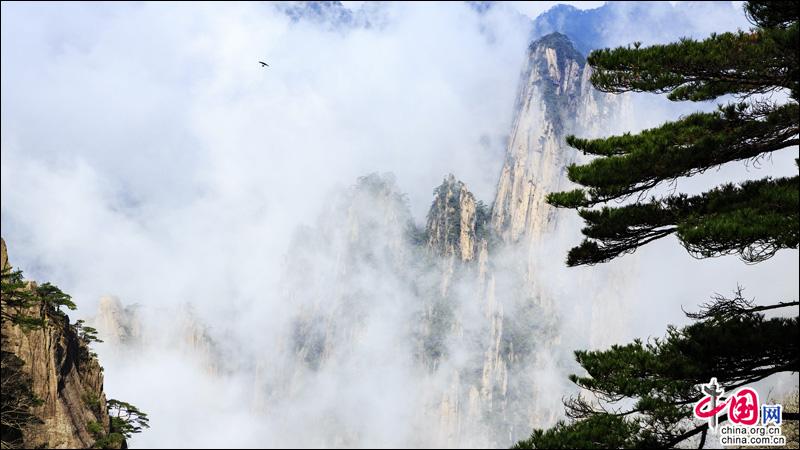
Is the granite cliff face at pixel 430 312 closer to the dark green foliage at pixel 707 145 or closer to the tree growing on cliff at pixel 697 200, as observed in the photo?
the tree growing on cliff at pixel 697 200

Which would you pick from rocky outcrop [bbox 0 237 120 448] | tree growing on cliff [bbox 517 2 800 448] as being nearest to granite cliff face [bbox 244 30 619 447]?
rocky outcrop [bbox 0 237 120 448]

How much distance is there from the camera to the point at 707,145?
1119 centimetres

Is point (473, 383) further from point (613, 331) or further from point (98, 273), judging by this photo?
point (98, 273)

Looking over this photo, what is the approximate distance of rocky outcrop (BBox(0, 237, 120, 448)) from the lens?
2942cm

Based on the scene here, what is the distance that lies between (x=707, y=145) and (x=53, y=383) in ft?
101

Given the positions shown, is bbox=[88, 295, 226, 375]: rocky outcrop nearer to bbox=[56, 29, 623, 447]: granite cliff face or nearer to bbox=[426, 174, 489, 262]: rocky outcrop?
bbox=[56, 29, 623, 447]: granite cliff face

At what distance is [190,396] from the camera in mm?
138625

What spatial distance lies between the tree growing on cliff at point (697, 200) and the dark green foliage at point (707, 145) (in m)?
0.02

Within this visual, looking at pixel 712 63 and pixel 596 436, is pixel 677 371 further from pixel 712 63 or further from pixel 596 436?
pixel 712 63

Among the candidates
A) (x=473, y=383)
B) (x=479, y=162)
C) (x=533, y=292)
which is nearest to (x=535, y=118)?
(x=479, y=162)

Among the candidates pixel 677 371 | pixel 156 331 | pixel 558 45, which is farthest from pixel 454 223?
pixel 677 371

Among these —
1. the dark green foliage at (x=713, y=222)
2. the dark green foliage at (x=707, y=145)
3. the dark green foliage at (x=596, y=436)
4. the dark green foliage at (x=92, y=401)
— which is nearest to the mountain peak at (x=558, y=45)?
the dark green foliage at (x=92, y=401)

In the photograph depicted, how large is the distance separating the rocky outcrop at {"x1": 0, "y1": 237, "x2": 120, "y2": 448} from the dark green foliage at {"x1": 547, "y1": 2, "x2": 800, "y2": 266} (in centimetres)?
2457

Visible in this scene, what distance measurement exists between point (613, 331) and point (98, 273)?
132 meters
